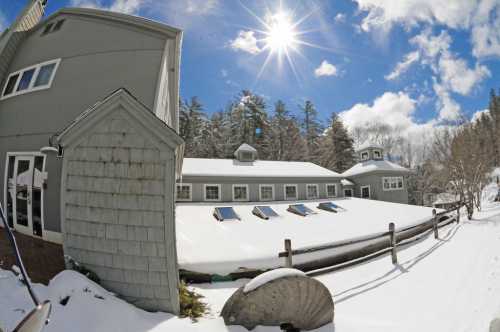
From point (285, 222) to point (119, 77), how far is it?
29.7ft

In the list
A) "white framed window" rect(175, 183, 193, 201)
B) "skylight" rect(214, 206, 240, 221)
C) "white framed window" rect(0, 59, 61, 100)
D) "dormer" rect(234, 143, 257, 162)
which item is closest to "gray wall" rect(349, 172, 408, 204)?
"dormer" rect(234, 143, 257, 162)

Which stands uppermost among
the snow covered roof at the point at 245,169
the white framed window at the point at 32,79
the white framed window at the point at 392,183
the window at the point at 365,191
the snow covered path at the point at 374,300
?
the white framed window at the point at 32,79

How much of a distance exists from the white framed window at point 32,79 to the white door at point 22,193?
2.40m

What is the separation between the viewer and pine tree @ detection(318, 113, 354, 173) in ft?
114

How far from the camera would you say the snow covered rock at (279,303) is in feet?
12.1

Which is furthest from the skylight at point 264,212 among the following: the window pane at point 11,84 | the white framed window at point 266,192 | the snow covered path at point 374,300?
the window pane at point 11,84

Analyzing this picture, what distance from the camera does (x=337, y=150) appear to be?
34.8 metres

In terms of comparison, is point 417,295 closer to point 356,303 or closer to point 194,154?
point 356,303

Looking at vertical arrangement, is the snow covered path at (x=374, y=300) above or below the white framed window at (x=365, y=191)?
below

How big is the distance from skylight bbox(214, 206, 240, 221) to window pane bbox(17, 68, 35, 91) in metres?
8.67

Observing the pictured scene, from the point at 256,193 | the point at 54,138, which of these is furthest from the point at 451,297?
the point at 256,193

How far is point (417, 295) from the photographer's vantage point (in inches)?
207

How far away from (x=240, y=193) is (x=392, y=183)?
16.5 m

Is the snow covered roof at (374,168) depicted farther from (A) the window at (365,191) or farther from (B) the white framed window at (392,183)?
(A) the window at (365,191)
